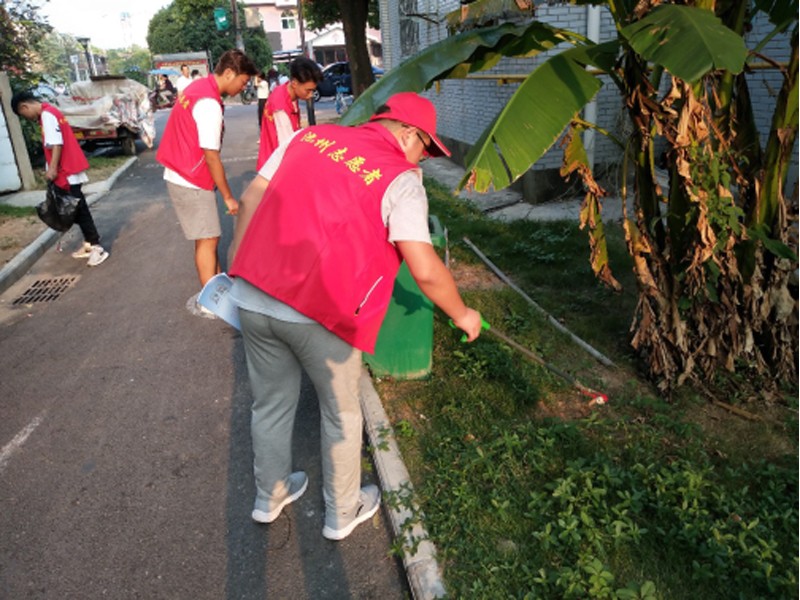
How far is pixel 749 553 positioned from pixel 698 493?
387 millimetres

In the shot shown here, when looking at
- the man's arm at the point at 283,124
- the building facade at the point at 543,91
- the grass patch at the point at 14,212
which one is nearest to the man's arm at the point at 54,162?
the man's arm at the point at 283,124

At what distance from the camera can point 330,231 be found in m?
2.56

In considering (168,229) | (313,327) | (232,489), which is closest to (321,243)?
(313,327)

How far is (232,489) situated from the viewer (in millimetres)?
3650

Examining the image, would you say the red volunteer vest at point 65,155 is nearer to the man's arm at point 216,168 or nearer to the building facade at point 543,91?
the man's arm at point 216,168

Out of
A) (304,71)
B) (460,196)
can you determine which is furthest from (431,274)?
(460,196)

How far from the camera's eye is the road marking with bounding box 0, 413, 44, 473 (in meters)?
4.02

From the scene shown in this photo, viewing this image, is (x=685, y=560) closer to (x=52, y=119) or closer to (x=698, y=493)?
(x=698, y=493)

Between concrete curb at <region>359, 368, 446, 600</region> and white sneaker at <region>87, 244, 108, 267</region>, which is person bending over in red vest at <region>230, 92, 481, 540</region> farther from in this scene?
white sneaker at <region>87, 244, 108, 267</region>

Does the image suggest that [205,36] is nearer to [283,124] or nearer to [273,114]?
[273,114]

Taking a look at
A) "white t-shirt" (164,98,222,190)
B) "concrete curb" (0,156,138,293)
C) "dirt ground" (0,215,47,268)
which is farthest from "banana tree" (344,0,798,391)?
"dirt ground" (0,215,47,268)

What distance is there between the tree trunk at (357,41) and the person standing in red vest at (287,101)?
684 cm

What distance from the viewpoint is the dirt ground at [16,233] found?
8.24 meters

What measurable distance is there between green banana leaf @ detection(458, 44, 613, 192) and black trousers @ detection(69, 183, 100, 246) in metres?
5.91
